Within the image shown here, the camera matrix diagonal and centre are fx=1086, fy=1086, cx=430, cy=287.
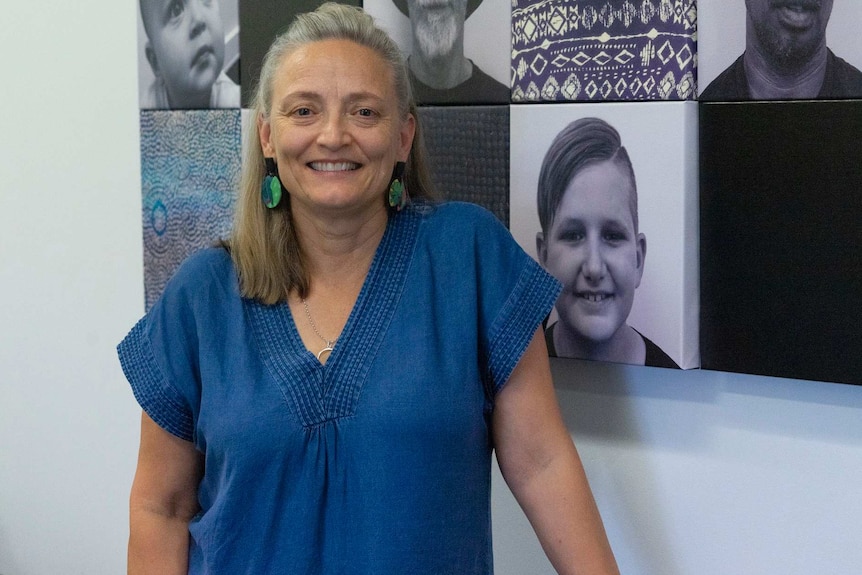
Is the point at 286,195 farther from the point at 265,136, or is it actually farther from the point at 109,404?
the point at 109,404

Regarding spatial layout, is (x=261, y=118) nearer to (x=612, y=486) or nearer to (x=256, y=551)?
(x=256, y=551)

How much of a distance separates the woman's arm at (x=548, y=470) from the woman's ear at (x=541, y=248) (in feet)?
0.65

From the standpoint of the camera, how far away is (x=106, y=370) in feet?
7.62

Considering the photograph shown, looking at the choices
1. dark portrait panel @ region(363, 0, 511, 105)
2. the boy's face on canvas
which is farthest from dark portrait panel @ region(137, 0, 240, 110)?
dark portrait panel @ region(363, 0, 511, 105)

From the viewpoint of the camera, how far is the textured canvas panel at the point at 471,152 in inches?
67.2

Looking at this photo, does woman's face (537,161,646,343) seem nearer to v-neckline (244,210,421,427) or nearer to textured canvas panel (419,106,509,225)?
textured canvas panel (419,106,509,225)

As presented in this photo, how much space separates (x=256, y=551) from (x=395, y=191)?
533mm

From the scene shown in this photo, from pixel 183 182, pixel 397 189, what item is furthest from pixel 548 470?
pixel 183 182

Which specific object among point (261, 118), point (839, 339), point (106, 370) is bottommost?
point (106, 370)

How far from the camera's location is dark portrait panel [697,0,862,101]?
1.38 metres

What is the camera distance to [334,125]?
1454mm

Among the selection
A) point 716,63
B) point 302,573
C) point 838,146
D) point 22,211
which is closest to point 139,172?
point 22,211

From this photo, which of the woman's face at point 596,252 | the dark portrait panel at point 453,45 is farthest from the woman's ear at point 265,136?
the woman's face at point 596,252

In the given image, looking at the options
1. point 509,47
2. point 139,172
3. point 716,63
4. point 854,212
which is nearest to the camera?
point 854,212
